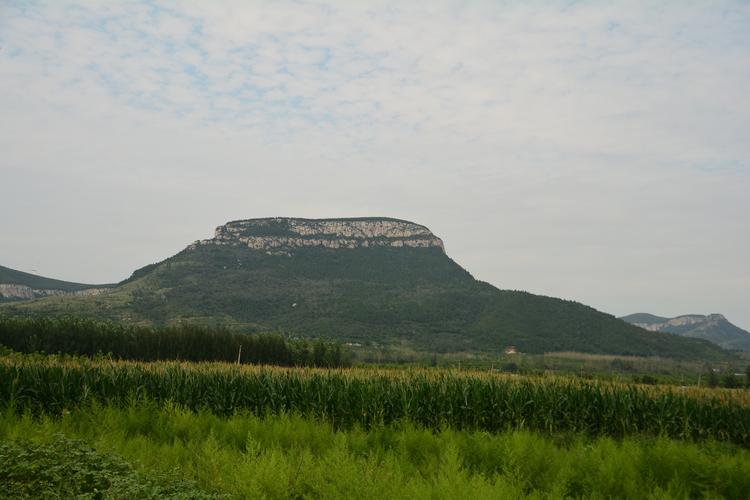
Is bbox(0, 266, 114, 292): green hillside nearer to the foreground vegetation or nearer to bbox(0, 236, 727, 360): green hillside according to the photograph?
bbox(0, 236, 727, 360): green hillside

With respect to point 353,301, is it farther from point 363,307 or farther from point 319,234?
point 319,234

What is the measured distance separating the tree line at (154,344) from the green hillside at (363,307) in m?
32.4

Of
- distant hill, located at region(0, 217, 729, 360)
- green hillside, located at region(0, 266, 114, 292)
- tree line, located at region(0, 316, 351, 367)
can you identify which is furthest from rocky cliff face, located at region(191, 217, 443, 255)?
tree line, located at region(0, 316, 351, 367)

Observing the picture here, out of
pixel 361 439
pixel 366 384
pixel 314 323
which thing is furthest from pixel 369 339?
pixel 361 439

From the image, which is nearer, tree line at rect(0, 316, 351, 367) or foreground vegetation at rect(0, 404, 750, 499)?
foreground vegetation at rect(0, 404, 750, 499)

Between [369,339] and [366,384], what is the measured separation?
7543 cm

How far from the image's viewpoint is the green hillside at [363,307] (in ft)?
312

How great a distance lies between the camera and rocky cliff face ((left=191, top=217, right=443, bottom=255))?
145 metres

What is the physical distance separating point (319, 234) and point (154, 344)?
96.4 meters

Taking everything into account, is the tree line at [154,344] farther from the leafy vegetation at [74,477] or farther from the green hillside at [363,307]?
the leafy vegetation at [74,477]

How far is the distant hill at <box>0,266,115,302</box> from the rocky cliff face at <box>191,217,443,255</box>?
35.9 meters

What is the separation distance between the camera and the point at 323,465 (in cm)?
924

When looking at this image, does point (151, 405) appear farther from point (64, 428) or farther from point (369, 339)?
point (369, 339)

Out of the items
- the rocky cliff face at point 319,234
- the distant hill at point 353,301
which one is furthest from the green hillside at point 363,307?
the rocky cliff face at point 319,234
